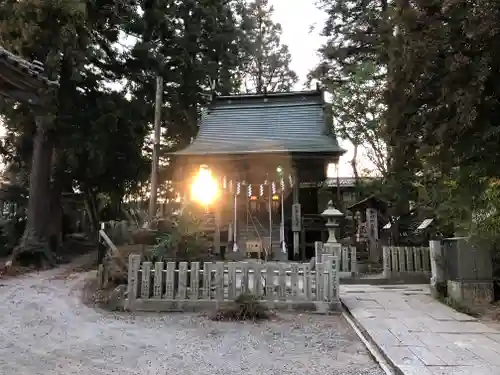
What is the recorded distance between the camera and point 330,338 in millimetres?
5578

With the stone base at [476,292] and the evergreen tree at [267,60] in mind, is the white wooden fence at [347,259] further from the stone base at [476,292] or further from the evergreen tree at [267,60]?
the evergreen tree at [267,60]

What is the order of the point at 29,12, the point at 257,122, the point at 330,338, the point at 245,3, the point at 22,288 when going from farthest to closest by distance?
the point at 245,3, the point at 257,122, the point at 29,12, the point at 22,288, the point at 330,338

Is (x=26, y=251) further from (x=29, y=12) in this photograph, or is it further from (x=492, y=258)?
(x=492, y=258)

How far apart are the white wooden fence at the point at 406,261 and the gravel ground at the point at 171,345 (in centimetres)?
489

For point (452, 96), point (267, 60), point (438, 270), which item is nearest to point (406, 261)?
point (438, 270)

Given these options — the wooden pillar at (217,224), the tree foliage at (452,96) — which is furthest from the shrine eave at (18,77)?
the wooden pillar at (217,224)

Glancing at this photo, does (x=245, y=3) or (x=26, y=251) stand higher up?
(x=245, y=3)

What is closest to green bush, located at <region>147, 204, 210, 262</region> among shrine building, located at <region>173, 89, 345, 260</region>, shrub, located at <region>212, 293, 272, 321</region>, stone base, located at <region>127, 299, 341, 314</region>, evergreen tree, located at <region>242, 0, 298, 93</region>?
stone base, located at <region>127, 299, 341, 314</region>

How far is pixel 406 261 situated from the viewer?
36.1 ft

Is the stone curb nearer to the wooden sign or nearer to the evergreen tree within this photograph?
the wooden sign

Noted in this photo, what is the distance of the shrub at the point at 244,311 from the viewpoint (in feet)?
21.6

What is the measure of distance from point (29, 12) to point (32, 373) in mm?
10575

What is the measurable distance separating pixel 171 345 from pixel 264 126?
13.6 meters

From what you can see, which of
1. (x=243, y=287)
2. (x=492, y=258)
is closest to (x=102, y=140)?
(x=243, y=287)
